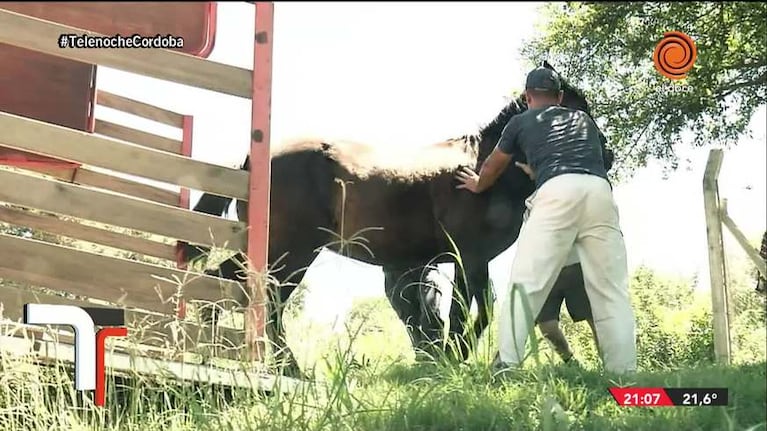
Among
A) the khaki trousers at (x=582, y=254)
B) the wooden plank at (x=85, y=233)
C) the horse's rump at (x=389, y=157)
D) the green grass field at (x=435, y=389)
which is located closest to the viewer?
the green grass field at (x=435, y=389)

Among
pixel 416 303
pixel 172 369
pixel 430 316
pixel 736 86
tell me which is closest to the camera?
pixel 736 86

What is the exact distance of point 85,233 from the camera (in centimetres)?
302

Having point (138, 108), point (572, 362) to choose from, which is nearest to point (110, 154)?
point (138, 108)

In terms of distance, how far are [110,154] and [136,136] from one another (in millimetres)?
801

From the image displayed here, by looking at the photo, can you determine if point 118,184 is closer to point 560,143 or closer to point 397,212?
point 397,212

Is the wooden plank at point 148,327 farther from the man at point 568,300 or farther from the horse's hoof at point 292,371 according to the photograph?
the man at point 568,300

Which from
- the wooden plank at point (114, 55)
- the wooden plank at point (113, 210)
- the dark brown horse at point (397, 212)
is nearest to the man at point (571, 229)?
the dark brown horse at point (397, 212)

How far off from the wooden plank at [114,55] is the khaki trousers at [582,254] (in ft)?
3.22

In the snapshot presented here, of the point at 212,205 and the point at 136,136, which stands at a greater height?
the point at 136,136

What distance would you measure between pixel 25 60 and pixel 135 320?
85 cm

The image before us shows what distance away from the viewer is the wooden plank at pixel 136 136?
2.97m

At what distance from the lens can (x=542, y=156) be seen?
2.24 metres

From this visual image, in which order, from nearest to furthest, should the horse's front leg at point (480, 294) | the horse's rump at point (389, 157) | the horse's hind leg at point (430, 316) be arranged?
the horse's front leg at point (480, 294) < the horse's hind leg at point (430, 316) < the horse's rump at point (389, 157)

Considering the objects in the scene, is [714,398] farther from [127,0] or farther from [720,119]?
[127,0]
